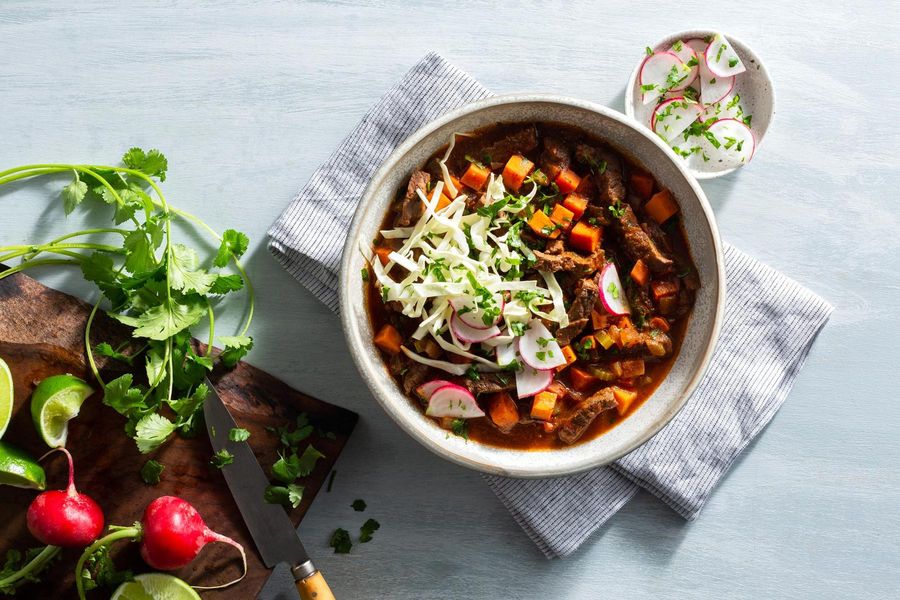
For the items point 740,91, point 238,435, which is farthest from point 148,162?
point 740,91

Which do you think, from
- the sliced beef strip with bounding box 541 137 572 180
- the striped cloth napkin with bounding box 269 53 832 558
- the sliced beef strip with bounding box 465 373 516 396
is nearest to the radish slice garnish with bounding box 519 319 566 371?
the sliced beef strip with bounding box 465 373 516 396

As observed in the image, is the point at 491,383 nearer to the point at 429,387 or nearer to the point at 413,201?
the point at 429,387

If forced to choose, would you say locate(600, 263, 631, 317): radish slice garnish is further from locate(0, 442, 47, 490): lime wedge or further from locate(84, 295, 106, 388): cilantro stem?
locate(0, 442, 47, 490): lime wedge

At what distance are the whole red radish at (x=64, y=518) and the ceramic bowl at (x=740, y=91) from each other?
3.14 metres

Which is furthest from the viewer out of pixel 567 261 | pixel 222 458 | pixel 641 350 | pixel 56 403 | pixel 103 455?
pixel 103 455

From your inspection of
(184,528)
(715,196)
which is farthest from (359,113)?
(184,528)

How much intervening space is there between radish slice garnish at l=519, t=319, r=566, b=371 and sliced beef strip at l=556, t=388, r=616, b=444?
235mm

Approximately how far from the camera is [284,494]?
3.69 m

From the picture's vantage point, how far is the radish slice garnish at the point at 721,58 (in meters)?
3.81

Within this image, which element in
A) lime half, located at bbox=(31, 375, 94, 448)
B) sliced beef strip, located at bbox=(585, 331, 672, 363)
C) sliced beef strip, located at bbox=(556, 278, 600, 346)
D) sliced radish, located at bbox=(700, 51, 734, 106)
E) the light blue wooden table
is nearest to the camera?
sliced beef strip, located at bbox=(556, 278, 600, 346)

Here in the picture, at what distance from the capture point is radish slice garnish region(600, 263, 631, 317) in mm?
3361

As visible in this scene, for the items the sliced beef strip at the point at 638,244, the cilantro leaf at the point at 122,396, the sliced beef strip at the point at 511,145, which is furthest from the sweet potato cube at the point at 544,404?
the cilantro leaf at the point at 122,396

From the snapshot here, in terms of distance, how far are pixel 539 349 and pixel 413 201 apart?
832 millimetres

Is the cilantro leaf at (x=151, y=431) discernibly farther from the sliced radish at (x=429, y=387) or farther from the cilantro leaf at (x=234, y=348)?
the sliced radish at (x=429, y=387)
